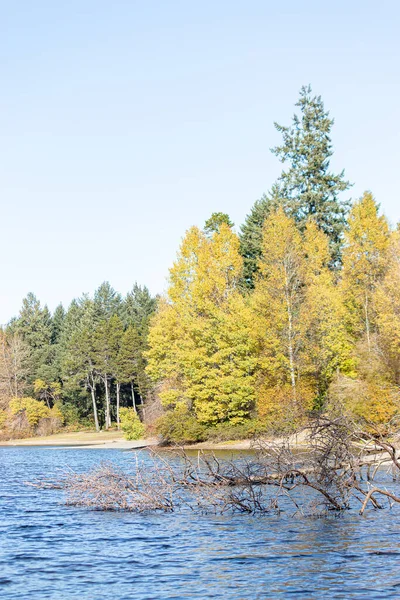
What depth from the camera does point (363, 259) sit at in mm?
54125

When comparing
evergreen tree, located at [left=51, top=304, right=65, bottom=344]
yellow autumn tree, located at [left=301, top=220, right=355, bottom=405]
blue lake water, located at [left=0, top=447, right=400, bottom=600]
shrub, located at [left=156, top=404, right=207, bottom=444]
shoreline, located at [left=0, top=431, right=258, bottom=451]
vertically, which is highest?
evergreen tree, located at [left=51, top=304, right=65, bottom=344]

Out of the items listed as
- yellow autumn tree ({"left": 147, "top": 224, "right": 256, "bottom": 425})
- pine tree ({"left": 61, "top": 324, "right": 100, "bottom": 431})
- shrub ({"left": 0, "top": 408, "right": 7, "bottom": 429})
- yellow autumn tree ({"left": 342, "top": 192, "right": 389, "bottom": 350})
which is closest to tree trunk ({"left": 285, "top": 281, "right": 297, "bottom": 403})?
yellow autumn tree ({"left": 147, "top": 224, "right": 256, "bottom": 425})

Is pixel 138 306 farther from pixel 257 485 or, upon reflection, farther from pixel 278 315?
pixel 257 485

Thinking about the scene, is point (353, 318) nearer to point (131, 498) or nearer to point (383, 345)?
point (383, 345)

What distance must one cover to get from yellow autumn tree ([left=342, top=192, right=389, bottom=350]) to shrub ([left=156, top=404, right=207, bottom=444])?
44.9 ft

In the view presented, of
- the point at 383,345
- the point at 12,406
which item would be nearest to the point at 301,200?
the point at 383,345

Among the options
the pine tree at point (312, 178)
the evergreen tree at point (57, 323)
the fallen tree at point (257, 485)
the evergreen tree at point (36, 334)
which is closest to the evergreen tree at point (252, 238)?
the pine tree at point (312, 178)

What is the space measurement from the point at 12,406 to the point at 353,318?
1995 inches

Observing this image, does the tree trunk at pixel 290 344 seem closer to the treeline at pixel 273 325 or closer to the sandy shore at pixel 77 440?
the treeline at pixel 273 325

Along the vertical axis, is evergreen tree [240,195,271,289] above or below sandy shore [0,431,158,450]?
above

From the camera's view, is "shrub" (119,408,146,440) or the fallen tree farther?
"shrub" (119,408,146,440)

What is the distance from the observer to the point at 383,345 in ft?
157

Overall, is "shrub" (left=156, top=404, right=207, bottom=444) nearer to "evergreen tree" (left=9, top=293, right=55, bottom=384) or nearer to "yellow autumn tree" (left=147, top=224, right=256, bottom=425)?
"yellow autumn tree" (left=147, top=224, right=256, bottom=425)

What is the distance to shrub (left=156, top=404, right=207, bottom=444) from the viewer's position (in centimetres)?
5394
